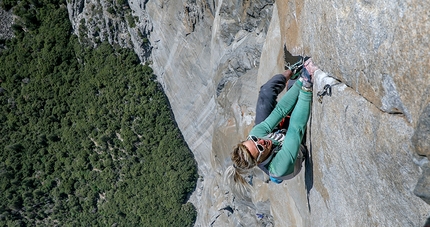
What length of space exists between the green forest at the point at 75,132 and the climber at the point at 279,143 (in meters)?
17.1

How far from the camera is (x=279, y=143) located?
3.74 meters

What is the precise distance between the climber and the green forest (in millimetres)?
17073

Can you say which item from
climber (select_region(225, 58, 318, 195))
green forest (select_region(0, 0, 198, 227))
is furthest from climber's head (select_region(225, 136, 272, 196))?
green forest (select_region(0, 0, 198, 227))

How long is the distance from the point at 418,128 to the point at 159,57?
17.7 metres

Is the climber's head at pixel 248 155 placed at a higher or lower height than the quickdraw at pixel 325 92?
lower

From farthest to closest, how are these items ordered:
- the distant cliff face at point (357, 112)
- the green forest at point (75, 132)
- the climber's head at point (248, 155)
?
the green forest at point (75, 132)
the climber's head at point (248, 155)
the distant cliff face at point (357, 112)

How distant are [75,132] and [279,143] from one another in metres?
20.3

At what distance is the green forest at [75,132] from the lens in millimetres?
21062

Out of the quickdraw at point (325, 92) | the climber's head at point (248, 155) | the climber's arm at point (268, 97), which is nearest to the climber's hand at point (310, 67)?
the quickdraw at point (325, 92)

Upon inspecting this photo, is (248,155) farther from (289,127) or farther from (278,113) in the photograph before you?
(278,113)

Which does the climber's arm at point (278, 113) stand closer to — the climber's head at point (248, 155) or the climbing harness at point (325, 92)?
the climber's head at point (248, 155)

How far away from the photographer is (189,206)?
20734 millimetres

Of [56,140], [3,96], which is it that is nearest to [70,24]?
[3,96]

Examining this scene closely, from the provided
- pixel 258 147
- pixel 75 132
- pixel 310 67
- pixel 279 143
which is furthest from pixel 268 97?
pixel 75 132
